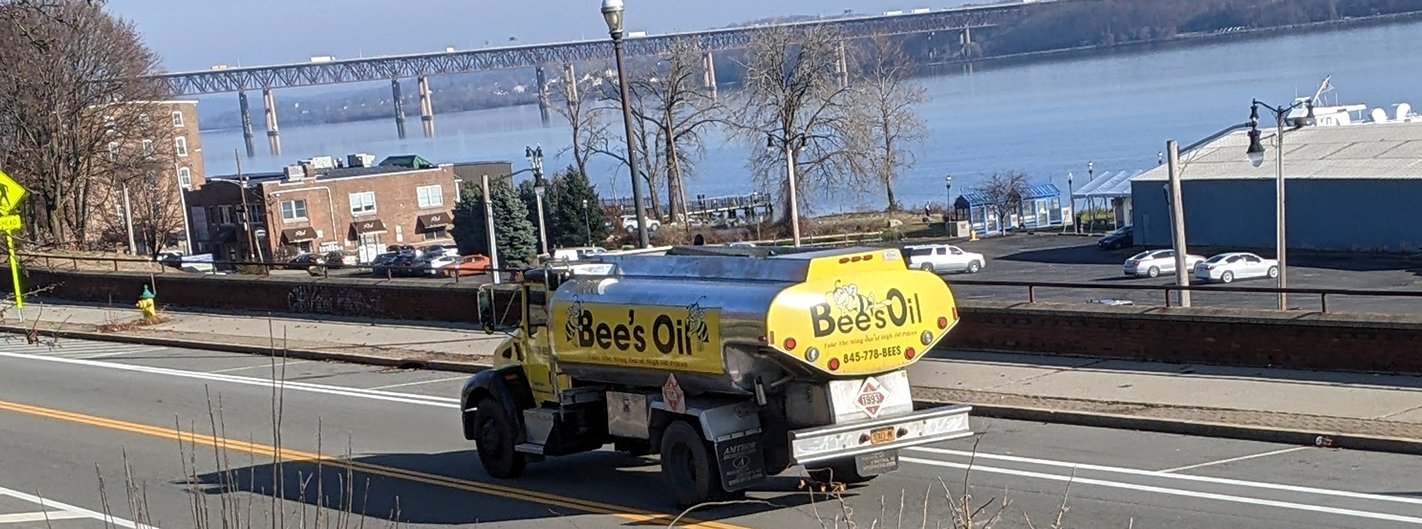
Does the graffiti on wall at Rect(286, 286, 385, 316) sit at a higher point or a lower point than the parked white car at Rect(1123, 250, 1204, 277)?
higher

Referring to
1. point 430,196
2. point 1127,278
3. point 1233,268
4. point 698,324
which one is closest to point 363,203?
point 430,196

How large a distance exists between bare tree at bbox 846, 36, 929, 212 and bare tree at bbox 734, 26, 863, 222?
2.89 ft

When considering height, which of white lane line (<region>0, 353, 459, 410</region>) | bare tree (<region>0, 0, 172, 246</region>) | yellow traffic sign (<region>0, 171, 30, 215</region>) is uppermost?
bare tree (<region>0, 0, 172, 246</region>)

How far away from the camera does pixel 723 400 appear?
13523mm

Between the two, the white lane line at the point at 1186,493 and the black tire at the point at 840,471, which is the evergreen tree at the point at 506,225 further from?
the black tire at the point at 840,471

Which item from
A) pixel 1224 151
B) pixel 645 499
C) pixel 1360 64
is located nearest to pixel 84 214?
pixel 1224 151

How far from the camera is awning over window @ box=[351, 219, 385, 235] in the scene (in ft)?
330

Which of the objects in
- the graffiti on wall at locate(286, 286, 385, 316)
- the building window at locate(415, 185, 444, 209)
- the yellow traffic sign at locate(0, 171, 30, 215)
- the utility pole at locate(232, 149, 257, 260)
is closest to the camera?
the graffiti on wall at locate(286, 286, 385, 316)

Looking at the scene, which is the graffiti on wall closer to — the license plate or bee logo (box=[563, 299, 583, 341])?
bee logo (box=[563, 299, 583, 341])

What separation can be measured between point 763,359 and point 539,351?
11.1 feet

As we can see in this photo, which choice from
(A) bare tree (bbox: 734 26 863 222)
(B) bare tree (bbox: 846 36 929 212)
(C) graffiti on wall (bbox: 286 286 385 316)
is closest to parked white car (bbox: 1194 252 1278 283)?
(C) graffiti on wall (bbox: 286 286 385 316)

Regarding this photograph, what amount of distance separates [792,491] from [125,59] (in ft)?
172

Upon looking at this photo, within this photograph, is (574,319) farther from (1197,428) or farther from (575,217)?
(575,217)

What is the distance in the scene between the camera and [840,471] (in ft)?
45.6
